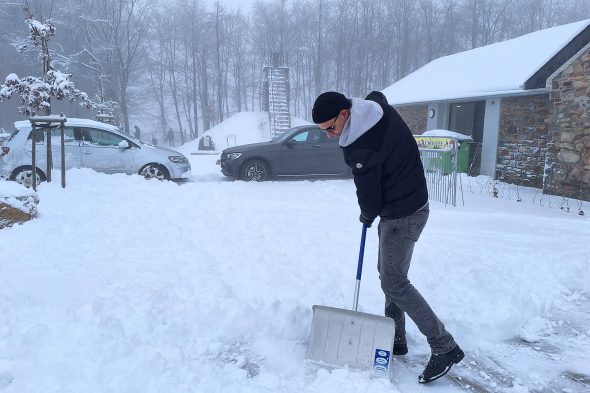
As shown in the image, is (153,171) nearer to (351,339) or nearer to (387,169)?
(351,339)

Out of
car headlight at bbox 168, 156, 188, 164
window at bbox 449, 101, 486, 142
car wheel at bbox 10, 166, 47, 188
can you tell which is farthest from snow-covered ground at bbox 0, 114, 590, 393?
window at bbox 449, 101, 486, 142

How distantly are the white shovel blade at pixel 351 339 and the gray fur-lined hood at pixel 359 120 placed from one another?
3.87 feet

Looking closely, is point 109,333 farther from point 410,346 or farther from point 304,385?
point 410,346

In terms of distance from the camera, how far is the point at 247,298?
3885 mm

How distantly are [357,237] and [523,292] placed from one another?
2312mm

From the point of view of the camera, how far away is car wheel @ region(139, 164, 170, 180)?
10883 mm

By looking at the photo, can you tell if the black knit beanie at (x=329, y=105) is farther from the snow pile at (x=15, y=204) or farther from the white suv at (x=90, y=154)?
the white suv at (x=90, y=154)

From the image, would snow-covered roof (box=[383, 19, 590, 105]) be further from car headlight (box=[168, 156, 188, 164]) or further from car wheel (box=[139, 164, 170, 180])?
car wheel (box=[139, 164, 170, 180])

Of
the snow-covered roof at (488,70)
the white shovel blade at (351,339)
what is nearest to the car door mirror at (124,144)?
the white shovel blade at (351,339)

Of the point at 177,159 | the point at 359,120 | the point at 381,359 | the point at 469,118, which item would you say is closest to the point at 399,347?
the point at 381,359

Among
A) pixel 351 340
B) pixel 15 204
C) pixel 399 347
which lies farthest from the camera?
pixel 15 204

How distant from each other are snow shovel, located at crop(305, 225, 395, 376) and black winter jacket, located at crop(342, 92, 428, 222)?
695 millimetres

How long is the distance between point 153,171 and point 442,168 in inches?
263

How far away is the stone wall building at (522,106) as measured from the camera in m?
9.96
